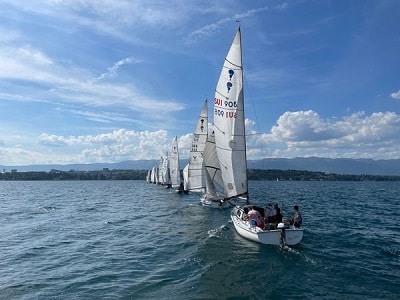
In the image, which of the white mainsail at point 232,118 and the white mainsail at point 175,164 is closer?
the white mainsail at point 232,118

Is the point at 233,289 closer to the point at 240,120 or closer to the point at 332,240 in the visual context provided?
the point at 332,240

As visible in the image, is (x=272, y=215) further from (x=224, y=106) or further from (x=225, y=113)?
(x=224, y=106)

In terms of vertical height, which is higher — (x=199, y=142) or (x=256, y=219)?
(x=199, y=142)

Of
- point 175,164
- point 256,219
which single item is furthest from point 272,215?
point 175,164

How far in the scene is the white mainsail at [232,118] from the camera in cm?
2972

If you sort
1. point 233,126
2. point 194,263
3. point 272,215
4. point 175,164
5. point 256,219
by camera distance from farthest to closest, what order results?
point 175,164, point 233,126, point 272,215, point 256,219, point 194,263

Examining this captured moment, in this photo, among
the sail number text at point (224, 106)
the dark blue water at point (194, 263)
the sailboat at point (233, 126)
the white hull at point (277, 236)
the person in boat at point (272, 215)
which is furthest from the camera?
the sail number text at point (224, 106)

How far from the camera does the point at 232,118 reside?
29844 mm

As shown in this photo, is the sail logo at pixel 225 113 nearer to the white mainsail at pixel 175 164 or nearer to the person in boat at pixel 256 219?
the person in boat at pixel 256 219

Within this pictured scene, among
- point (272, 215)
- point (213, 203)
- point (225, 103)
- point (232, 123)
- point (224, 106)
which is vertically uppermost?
point (225, 103)

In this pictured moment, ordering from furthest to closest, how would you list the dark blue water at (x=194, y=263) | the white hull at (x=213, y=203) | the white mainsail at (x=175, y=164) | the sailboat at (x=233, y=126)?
the white mainsail at (x=175, y=164) < the white hull at (x=213, y=203) < the sailboat at (x=233, y=126) < the dark blue water at (x=194, y=263)

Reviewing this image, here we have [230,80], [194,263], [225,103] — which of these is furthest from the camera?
[225,103]

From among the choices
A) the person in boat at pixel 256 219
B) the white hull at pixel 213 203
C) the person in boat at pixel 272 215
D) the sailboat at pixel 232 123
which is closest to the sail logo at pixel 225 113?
the sailboat at pixel 232 123

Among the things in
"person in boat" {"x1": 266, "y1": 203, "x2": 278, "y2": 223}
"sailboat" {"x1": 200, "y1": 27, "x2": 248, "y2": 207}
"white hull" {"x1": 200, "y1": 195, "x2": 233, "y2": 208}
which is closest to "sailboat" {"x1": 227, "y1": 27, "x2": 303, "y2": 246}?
"sailboat" {"x1": 200, "y1": 27, "x2": 248, "y2": 207}
